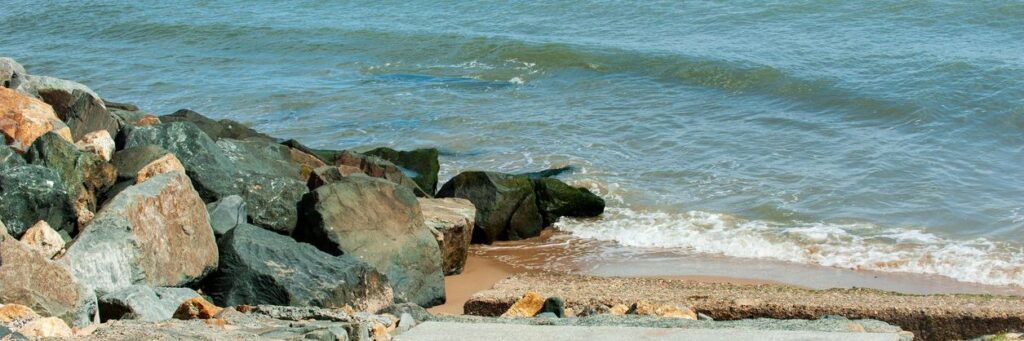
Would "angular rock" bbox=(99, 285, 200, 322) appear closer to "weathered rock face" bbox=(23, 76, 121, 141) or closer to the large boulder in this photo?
the large boulder

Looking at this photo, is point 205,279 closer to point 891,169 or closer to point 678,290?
point 678,290

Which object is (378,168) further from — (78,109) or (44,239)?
(44,239)

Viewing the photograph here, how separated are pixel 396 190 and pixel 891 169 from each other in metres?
6.22

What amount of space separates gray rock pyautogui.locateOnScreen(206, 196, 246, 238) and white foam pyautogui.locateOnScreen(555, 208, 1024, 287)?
3603mm

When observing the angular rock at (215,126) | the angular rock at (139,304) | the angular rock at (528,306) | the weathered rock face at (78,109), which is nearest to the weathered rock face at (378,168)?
the angular rock at (215,126)

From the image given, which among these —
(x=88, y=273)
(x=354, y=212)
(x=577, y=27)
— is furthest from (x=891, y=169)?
(x=577, y=27)

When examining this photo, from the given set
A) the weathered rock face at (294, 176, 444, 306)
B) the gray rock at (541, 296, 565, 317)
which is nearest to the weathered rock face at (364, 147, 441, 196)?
the weathered rock face at (294, 176, 444, 306)

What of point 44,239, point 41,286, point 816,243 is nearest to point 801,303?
point 816,243

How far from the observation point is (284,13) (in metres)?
29.0

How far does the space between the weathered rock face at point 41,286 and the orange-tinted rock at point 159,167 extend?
2034 millimetres

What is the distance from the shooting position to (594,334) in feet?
16.5

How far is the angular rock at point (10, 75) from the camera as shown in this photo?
35.9 ft

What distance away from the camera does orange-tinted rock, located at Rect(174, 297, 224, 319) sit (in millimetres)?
5918

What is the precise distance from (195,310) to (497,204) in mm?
4764
